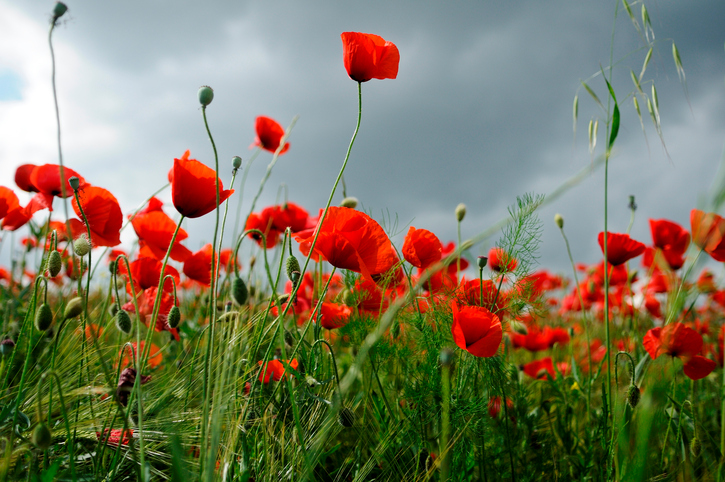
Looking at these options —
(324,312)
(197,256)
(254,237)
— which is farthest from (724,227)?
(254,237)

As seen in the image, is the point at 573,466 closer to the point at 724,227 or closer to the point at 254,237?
the point at 724,227

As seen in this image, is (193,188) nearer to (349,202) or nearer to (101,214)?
(101,214)

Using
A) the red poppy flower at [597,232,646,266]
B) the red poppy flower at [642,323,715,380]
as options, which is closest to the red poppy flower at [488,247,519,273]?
Result: the red poppy flower at [642,323,715,380]

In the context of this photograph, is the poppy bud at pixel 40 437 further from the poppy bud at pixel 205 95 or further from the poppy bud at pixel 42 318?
the poppy bud at pixel 205 95

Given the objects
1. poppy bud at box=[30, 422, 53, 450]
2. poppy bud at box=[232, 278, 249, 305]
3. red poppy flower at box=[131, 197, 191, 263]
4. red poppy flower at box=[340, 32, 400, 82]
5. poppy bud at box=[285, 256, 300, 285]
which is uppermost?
red poppy flower at box=[340, 32, 400, 82]

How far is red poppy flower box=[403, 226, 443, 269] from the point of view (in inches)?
42.0

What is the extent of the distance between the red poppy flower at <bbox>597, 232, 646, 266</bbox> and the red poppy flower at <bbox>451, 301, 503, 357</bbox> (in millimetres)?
846

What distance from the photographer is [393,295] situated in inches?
46.6

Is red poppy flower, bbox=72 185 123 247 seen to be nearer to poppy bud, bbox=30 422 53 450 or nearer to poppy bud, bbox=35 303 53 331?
poppy bud, bbox=35 303 53 331

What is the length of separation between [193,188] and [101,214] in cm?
30

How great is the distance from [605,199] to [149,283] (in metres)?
1.27

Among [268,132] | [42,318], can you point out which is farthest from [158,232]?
[268,132]

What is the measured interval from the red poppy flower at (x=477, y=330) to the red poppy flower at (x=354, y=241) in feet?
0.60

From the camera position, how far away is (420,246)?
1075 millimetres
